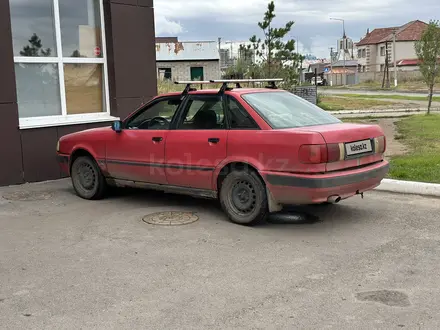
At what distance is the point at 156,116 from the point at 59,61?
3.51 meters

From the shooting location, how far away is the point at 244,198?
6062 millimetres

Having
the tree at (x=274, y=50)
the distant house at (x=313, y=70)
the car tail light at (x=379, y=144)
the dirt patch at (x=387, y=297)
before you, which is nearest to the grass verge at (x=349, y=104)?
the tree at (x=274, y=50)

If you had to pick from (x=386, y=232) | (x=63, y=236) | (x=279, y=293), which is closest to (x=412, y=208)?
(x=386, y=232)

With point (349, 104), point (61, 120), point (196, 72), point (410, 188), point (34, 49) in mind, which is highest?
point (196, 72)

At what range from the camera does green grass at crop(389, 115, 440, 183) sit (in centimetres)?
823

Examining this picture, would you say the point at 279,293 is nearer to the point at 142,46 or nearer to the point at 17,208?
the point at 17,208

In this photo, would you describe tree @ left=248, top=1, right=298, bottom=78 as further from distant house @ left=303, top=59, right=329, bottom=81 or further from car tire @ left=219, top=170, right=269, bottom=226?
distant house @ left=303, top=59, right=329, bottom=81

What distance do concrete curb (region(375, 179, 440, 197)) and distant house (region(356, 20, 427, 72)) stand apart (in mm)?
72884

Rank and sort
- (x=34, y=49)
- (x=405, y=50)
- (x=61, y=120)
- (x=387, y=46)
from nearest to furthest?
1. (x=34, y=49)
2. (x=61, y=120)
3. (x=387, y=46)
4. (x=405, y=50)

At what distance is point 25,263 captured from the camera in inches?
194

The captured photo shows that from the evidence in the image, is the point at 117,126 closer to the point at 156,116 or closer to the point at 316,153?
the point at 156,116

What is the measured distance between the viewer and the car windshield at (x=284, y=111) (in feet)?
19.7

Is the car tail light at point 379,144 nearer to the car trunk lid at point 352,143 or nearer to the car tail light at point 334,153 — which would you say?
the car trunk lid at point 352,143

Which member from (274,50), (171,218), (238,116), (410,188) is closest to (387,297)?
(238,116)
